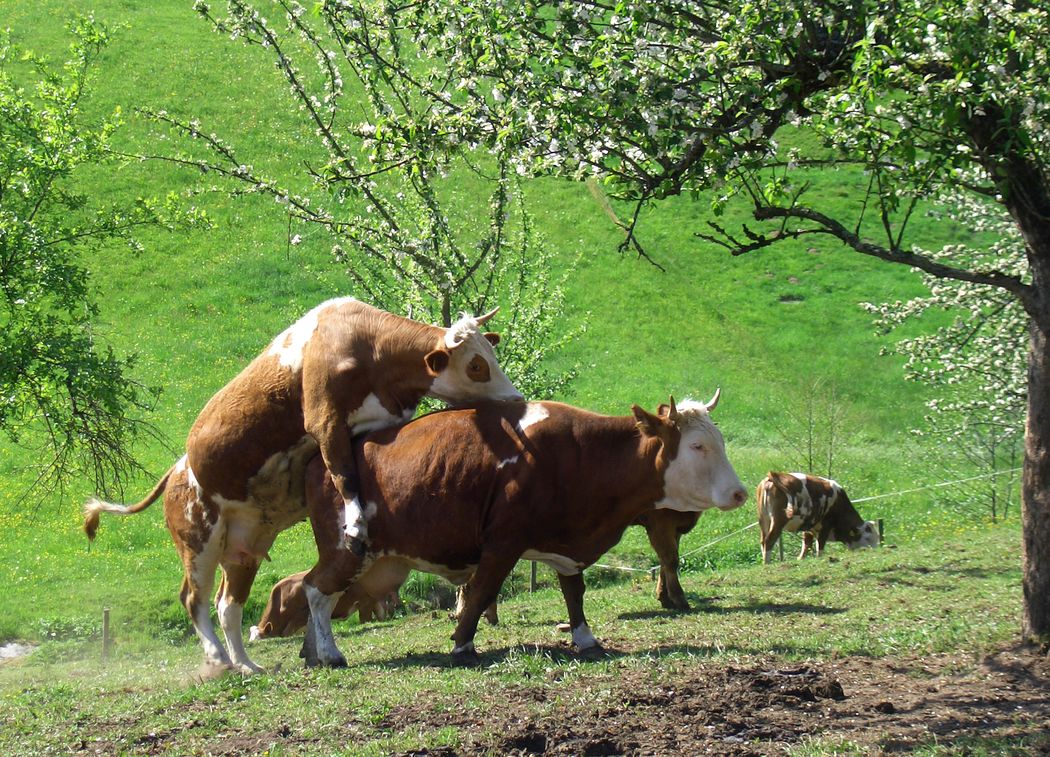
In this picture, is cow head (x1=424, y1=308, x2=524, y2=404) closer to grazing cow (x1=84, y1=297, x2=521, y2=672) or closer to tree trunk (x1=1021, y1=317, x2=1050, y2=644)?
grazing cow (x1=84, y1=297, x2=521, y2=672)

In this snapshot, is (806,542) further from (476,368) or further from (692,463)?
(476,368)

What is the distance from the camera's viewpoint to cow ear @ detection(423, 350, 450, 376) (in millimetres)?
11477

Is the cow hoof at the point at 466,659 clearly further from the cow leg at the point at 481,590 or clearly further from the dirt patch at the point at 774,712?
the dirt patch at the point at 774,712

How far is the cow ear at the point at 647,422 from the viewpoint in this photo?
11.1 meters

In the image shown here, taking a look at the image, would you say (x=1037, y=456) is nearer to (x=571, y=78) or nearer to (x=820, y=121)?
(x=820, y=121)

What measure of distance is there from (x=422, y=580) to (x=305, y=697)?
41.9 ft

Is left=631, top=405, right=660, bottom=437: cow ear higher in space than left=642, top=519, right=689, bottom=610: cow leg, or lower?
higher

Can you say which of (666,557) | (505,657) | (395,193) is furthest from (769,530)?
(505,657)

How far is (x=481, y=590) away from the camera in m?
10.9

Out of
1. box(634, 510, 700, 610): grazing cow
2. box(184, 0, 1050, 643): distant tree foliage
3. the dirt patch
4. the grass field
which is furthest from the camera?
box(634, 510, 700, 610): grazing cow

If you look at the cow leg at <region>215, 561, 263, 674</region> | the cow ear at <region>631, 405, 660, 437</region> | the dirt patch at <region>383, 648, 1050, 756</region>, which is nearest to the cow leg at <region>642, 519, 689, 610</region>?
the cow ear at <region>631, 405, 660, 437</region>

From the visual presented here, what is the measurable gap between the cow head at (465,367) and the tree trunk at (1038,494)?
4.68m

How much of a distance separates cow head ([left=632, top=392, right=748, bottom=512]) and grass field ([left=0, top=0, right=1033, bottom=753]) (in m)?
1.37

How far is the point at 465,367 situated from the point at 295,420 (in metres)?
1.81
